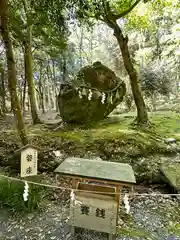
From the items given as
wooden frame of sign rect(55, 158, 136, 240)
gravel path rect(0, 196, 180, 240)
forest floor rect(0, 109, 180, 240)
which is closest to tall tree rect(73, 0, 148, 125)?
forest floor rect(0, 109, 180, 240)

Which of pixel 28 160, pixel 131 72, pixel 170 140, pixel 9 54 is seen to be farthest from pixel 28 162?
pixel 131 72

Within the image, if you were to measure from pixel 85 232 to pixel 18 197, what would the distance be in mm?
1069

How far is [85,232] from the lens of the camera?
2.91 m

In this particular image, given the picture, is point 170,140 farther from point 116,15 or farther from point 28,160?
point 28,160

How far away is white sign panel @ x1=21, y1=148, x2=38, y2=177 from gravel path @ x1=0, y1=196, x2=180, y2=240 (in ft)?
2.28

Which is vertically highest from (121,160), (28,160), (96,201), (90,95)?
(90,95)

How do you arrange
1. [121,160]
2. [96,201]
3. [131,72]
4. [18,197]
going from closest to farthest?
[96,201] < [18,197] < [121,160] < [131,72]

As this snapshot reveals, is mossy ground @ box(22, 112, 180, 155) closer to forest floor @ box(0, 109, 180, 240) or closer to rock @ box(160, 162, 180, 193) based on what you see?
forest floor @ box(0, 109, 180, 240)

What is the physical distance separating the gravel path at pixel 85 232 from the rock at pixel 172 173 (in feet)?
1.38

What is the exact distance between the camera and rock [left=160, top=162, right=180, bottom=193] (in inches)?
153

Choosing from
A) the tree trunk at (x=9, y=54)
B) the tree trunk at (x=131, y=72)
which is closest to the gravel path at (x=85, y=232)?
the tree trunk at (x=9, y=54)

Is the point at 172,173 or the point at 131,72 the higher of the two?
the point at 131,72

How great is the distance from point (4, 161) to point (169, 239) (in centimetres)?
334

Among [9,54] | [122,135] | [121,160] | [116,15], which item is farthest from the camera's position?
[116,15]
